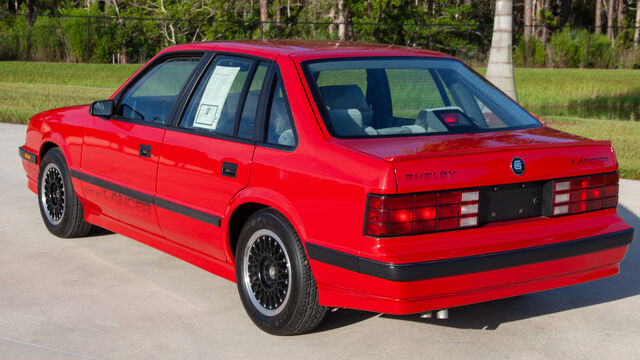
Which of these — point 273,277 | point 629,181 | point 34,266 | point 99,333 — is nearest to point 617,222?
point 273,277

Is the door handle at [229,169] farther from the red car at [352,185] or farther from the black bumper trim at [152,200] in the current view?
the black bumper trim at [152,200]

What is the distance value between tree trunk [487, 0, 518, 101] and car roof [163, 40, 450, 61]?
10648 millimetres

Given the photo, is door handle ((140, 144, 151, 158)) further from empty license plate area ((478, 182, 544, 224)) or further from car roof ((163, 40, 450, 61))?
empty license plate area ((478, 182, 544, 224))

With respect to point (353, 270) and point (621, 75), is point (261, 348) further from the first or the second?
point (621, 75)

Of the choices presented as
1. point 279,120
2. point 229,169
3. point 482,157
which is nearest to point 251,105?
point 279,120

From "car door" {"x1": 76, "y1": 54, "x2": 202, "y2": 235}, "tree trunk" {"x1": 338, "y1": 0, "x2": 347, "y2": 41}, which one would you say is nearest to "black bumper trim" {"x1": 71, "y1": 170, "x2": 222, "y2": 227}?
"car door" {"x1": 76, "y1": 54, "x2": 202, "y2": 235}

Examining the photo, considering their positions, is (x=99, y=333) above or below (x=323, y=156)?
below

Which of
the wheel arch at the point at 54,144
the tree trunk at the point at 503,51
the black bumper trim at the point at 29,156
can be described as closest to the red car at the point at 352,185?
the wheel arch at the point at 54,144

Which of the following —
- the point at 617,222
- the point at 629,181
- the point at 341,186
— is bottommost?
the point at 629,181

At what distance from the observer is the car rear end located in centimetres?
393

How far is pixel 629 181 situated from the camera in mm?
9539

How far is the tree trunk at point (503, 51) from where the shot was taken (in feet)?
51.4

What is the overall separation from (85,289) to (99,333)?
854mm

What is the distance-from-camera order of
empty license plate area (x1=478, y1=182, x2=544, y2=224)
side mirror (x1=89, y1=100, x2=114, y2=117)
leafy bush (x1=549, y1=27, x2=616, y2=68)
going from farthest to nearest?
leafy bush (x1=549, y1=27, x2=616, y2=68), side mirror (x1=89, y1=100, x2=114, y2=117), empty license plate area (x1=478, y1=182, x2=544, y2=224)
